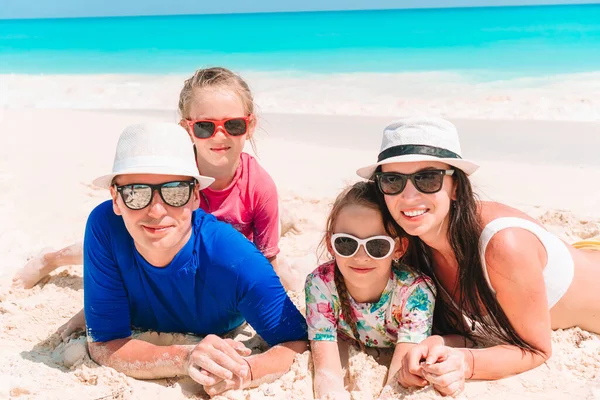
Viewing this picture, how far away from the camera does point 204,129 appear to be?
381 cm

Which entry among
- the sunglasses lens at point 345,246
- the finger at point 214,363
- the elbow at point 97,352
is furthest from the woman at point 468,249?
the elbow at point 97,352

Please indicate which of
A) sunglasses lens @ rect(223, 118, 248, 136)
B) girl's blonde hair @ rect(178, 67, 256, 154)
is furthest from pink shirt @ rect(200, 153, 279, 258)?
girl's blonde hair @ rect(178, 67, 256, 154)

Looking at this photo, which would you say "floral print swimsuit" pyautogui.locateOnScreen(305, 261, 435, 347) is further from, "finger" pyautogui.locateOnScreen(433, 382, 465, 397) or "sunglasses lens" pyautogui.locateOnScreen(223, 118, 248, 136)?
"sunglasses lens" pyautogui.locateOnScreen(223, 118, 248, 136)

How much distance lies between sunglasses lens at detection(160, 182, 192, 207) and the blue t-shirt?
257 mm

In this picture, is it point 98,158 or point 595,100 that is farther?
point 595,100

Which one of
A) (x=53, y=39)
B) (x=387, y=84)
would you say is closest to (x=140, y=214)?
(x=387, y=84)

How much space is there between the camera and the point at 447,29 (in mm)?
39156

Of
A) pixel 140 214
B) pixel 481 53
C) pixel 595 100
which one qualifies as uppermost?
pixel 481 53

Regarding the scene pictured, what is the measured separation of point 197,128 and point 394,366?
1.94 m

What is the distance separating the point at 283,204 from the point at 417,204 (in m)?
3.49

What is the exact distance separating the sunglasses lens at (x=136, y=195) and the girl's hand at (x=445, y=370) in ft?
4.70

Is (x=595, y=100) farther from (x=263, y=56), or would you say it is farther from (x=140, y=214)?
(x=263, y=56)

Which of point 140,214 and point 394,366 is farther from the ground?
point 140,214

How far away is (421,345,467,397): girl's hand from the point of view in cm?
262
